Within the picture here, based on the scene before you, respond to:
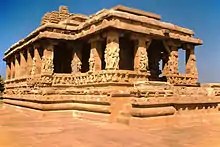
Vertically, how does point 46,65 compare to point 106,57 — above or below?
below

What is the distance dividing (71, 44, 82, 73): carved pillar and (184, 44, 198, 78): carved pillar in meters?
6.24

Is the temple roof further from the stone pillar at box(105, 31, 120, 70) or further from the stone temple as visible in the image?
the stone pillar at box(105, 31, 120, 70)

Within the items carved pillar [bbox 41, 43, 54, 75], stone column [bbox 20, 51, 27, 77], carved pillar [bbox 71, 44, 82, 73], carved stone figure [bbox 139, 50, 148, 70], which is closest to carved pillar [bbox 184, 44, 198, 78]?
carved stone figure [bbox 139, 50, 148, 70]

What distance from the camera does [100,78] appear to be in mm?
10672

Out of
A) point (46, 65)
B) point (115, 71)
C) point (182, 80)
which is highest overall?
point (46, 65)

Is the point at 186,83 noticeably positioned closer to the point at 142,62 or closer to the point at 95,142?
the point at 142,62

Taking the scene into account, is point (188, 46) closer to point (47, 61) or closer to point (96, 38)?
point (96, 38)

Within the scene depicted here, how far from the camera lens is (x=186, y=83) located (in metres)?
14.2

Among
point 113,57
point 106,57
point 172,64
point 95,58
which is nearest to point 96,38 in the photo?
point 95,58

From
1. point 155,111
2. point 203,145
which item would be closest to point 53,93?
point 155,111

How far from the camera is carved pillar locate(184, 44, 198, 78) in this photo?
14781 millimetres

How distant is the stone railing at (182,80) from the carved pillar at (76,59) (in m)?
4.85

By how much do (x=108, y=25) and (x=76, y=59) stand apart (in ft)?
12.8

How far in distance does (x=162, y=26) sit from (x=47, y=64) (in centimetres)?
610
